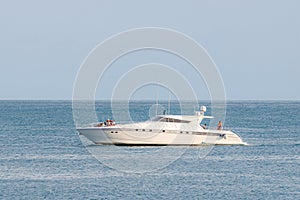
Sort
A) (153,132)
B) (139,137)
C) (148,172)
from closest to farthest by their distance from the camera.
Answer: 1. (148,172)
2. (153,132)
3. (139,137)

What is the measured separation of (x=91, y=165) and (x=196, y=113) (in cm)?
1937

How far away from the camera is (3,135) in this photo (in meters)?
96.6

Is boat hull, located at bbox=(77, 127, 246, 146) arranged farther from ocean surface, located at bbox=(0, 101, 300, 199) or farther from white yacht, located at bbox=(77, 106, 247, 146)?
ocean surface, located at bbox=(0, 101, 300, 199)

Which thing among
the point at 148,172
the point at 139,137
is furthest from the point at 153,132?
the point at 148,172

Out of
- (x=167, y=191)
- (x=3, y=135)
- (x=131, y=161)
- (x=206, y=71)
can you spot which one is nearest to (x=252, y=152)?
(x=206, y=71)

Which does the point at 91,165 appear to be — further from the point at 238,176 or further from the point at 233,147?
the point at 233,147

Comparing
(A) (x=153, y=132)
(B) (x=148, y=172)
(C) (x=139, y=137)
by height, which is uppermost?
(A) (x=153, y=132)

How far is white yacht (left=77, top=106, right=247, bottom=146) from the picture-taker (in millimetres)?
72250

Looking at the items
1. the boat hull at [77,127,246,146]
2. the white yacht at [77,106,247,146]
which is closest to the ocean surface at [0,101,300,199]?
the boat hull at [77,127,246,146]

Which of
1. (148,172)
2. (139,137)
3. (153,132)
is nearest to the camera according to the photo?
(148,172)

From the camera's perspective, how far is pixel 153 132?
238ft

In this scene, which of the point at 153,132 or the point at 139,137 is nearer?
the point at 153,132

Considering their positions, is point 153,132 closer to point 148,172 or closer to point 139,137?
point 139,137

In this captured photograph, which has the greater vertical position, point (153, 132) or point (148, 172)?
point (153, 132)
